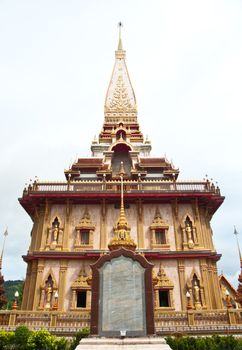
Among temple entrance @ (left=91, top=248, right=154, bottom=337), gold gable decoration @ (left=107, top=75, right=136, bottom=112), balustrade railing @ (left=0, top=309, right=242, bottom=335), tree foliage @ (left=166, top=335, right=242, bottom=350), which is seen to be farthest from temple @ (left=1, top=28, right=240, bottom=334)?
gold gable decoration @ (left=107, top=75, right=136, bottom=112)

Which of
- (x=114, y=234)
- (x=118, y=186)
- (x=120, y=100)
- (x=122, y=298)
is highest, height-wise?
(x=120, y=100)

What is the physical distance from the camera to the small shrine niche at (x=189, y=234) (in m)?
20.0

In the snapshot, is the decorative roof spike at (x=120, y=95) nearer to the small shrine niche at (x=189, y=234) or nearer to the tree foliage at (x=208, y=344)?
the small shrine niche at (x=189, y=234)

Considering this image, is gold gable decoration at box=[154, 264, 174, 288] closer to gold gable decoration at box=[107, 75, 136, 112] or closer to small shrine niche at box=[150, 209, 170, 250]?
small shrine niche at box=[150, 209, 170, 250]

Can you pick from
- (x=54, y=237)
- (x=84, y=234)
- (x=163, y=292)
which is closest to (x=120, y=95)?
(x=84, y=234)

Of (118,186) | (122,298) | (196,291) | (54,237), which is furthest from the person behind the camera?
(118,186)

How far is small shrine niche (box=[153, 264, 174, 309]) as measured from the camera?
733 inches

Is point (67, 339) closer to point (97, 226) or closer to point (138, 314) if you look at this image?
point (138, 314)

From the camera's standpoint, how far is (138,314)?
984 centimetres

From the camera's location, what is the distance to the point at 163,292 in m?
19.1

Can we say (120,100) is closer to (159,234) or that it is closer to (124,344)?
(159,234)

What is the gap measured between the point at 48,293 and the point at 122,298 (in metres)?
10.2

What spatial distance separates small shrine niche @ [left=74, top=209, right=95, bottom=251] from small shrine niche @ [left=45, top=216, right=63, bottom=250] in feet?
3.40

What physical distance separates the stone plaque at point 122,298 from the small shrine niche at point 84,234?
393 inches
